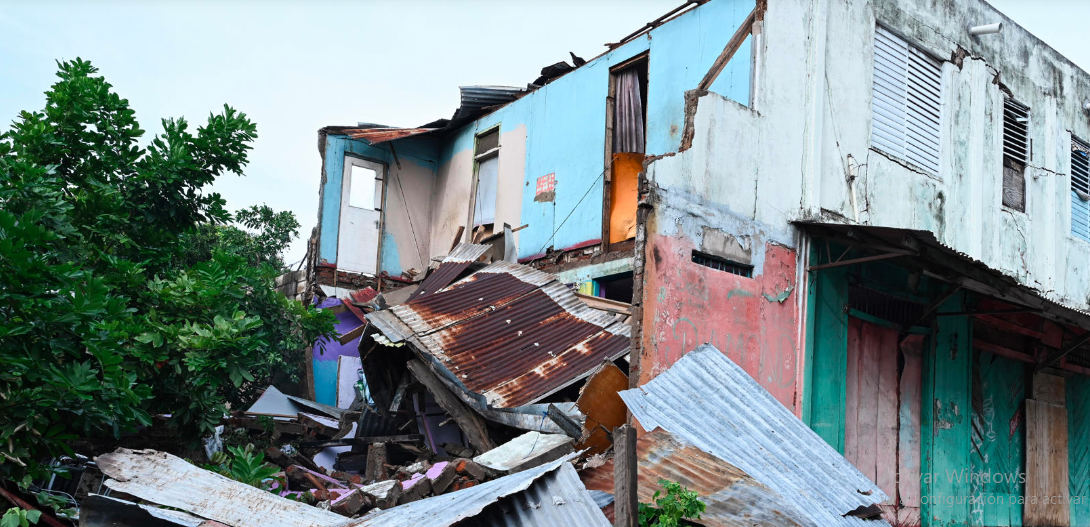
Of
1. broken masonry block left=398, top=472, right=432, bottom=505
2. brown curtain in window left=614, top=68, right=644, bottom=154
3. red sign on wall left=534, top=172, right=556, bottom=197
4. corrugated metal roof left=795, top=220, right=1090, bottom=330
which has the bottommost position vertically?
broken masonry block left=398, top=472, right=432, bottom=505

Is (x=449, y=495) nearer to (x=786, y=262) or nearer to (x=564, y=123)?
(x=786, y=262)

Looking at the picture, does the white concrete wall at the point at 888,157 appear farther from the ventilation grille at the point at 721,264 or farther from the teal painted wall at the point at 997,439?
the teal painted wall at the point at 997,439

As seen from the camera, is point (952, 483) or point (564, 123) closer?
point (952, 483)

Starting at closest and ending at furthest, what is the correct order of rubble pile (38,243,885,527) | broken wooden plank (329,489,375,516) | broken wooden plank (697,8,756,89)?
rubble pile (38,243,885,527)
broken wooden plank (329,489,375,516)
broken wooden plank (697,8,756,89)

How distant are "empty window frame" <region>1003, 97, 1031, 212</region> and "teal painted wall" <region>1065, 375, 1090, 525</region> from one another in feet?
11.0

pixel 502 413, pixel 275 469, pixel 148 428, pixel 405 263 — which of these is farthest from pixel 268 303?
pixel 405 263

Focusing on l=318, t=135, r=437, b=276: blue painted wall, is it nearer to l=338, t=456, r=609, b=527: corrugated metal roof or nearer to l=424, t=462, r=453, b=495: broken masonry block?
l=424, t=462, r=453, b=495: broken masonry block

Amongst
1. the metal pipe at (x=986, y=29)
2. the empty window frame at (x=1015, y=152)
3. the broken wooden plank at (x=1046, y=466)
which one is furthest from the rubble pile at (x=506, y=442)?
the broken wooden plank at (x=1046, y=466)

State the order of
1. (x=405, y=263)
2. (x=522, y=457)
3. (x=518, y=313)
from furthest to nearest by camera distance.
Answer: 1. (x=405, y=263)
2. (x=518, y=313)
3. (x=522, y=457)

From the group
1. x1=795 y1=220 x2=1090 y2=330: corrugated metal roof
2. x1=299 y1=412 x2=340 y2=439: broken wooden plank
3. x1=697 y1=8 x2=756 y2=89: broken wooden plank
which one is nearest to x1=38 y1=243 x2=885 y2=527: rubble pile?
x1=299 y1=412 x2=340 y2=439: broken wooden plank

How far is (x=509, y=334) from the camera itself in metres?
9.24

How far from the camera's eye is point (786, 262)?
9.00 metres

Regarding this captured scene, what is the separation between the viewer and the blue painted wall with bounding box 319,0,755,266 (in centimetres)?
1016

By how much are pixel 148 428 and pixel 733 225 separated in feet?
19.5
